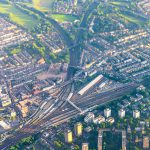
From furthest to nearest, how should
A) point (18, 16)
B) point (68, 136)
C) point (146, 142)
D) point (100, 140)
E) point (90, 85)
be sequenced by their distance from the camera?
1. point (18, 16)
2. point (90, 85)
3. point (100, 140)
4. point (68, 136)
5. point (146, 142)

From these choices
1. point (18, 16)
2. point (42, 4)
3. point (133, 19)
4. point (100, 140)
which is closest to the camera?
point (100, 140)

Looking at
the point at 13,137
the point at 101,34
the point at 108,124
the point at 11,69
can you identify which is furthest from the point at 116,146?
the point at 101,34


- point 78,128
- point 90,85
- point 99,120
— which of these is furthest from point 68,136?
point 90,85

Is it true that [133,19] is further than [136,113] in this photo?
Yes

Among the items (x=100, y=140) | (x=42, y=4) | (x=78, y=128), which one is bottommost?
(x=100, y=140)

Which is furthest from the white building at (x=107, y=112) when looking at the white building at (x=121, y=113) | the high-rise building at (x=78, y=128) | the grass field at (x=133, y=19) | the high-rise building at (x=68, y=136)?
the grass field at (x=133, y=19)

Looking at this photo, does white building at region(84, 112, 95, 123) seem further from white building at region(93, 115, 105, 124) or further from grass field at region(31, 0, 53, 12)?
grass field at region(31, 0, 53, 12)

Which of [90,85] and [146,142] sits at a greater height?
[90,85]

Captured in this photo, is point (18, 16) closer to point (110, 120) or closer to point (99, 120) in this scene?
point (99, 120)

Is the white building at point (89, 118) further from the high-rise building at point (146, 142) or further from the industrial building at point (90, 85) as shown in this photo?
the high-rise building at point (146, 142)
